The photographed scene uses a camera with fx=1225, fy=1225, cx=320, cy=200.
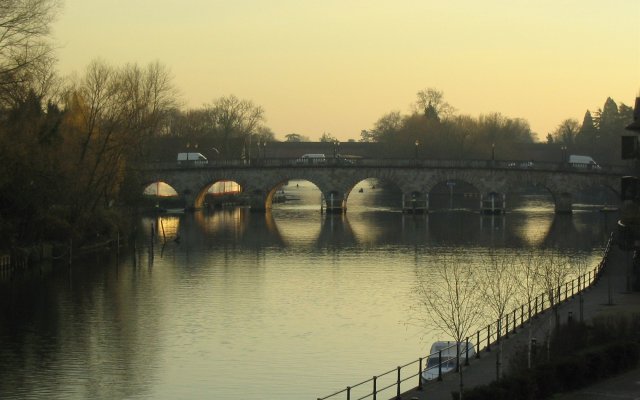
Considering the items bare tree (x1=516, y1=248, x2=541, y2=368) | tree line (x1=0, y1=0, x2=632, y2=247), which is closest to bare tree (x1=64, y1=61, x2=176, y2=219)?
tree line (x1=0, y1=0, x2=632, y2=247)

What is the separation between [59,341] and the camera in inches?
2154

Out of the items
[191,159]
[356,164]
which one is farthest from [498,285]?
[191,159]

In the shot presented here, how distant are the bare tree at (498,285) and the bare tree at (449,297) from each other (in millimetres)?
767

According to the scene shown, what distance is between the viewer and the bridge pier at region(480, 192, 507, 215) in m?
143

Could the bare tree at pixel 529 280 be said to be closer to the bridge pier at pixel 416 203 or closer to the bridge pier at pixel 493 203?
the bridge pier at pixel 493 203

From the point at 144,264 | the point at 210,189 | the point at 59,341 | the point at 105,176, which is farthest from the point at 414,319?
the point at 210,189

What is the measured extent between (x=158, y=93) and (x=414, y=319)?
241ft

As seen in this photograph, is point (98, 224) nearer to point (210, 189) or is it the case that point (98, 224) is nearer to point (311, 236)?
point (311, 236)

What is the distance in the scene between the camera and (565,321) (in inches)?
2012

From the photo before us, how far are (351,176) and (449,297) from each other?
9010cm

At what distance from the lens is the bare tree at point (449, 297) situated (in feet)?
173

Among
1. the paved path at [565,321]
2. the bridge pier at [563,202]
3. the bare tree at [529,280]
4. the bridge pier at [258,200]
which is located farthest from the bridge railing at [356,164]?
the paved path at [565,321]

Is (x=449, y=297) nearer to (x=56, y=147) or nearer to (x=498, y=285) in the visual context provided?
(x=498, y=285)

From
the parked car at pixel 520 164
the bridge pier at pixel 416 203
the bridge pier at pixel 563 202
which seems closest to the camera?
the bridge pier at pixel 563 202
